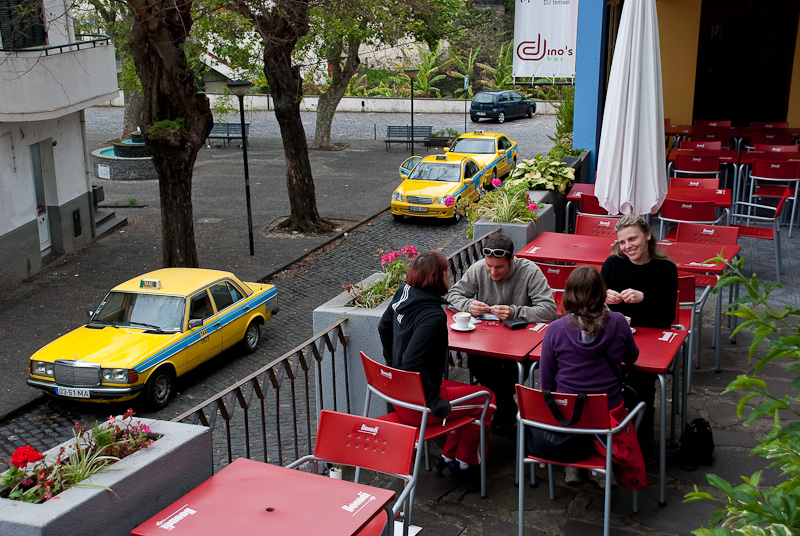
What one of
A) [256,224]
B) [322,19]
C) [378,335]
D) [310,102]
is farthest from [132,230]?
[310,102]

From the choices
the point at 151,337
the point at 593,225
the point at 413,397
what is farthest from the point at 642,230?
the point at 151,337

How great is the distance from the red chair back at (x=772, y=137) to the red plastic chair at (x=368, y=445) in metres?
13.0

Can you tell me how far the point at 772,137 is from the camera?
49.9ft

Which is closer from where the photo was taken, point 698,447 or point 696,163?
point 698,447

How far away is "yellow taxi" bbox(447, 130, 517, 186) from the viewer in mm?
23984

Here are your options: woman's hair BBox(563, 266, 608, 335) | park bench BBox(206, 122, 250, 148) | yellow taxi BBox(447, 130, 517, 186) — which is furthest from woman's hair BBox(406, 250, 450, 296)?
park bench BBox(206, 122, 250, 148)

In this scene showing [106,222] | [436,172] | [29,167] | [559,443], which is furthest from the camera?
[436,172]

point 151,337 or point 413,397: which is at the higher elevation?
point 413,397

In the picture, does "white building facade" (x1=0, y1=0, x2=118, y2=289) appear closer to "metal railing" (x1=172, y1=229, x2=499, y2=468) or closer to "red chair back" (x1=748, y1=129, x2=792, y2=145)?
"metal railing" (x1=172, y1=229, x2=499, y2=468)

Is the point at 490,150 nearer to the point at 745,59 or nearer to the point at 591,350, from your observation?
the point at 745,59

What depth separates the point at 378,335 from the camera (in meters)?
6.10

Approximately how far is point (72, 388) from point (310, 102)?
3655 cm

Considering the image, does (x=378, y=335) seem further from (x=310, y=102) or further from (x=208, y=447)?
(x=310, y=102)

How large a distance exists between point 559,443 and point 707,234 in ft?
15.3
